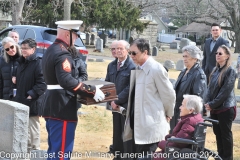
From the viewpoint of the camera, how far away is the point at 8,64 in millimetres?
7492

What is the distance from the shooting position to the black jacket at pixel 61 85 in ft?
17.3

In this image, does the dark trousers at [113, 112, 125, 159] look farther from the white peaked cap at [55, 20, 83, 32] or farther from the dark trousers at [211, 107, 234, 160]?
the white peaked cap at [55, 20, 83, 32]

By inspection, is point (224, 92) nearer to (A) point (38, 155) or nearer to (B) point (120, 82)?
(B) point (120, 82)

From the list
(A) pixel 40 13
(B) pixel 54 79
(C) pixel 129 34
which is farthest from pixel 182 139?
(C) pixel 129 34

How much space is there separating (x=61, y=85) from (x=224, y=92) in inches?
107

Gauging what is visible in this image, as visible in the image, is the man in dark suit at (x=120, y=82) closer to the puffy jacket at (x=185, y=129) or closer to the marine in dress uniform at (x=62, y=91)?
the puffy jacket at (x=185, y=129)

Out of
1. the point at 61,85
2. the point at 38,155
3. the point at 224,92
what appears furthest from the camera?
the point at 224,92

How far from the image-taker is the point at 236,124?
34.4ft

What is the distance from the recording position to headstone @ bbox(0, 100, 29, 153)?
20.7 ft

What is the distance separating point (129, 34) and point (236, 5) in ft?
40.2

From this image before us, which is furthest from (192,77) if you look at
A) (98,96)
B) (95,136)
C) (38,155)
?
(95,136)

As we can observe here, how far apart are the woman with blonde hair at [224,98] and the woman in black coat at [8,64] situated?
296 centimetres

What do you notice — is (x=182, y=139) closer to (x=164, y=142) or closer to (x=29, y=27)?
(x=164, y=142)

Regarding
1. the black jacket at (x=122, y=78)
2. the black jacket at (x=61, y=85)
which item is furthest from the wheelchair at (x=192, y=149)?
the black jacket at (x=122, y=78)
